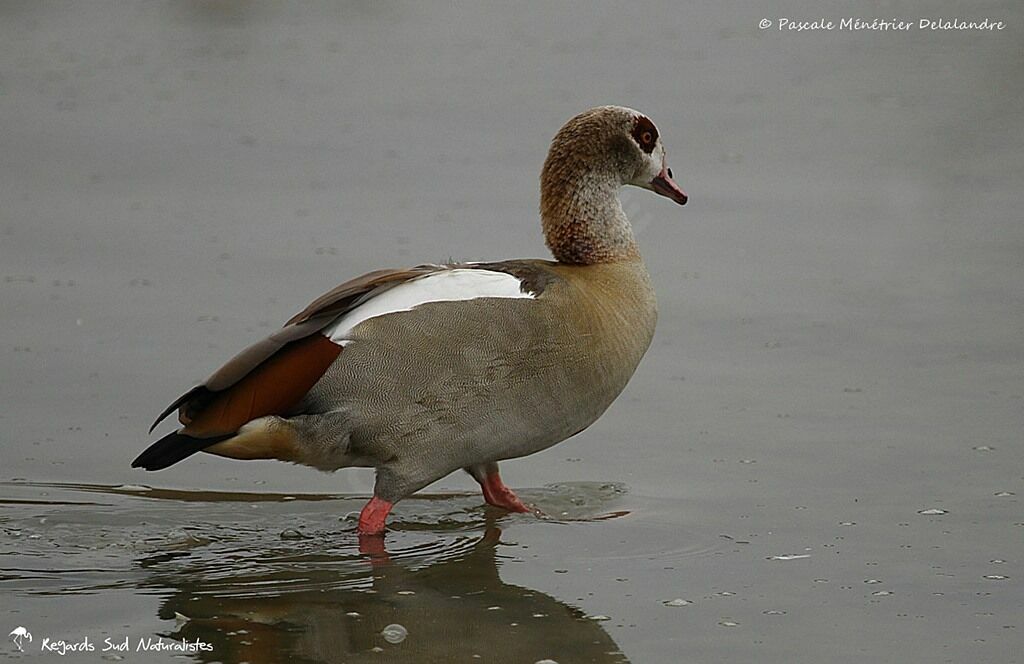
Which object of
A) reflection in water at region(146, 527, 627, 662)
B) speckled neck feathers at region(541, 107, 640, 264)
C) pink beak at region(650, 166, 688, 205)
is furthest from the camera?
pink beak at region(650, 166, 688, 205)

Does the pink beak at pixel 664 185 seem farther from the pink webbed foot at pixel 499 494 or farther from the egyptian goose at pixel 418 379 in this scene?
the pink webbed foot at pixel 499 494

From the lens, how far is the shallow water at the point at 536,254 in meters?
5.15

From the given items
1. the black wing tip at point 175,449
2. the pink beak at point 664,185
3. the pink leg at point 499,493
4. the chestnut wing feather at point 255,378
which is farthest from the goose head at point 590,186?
the black wing tip at point 175,449

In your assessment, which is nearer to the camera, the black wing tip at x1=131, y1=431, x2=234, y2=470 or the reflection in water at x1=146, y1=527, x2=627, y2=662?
the reflection in water at x1=146, y1=527, x2=627, y2=662

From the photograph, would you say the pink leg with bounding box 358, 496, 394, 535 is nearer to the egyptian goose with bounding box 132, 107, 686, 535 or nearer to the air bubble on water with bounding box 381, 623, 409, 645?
the egyptian goose with bounding box 132, 107, 686, 535

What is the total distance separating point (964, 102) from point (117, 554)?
25.8 feet

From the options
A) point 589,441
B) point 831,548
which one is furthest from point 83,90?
point 831,548

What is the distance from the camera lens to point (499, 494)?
621 centimetres

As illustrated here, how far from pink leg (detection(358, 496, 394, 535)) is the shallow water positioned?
72 millimetres

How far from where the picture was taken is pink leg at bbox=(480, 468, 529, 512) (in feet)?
20.3

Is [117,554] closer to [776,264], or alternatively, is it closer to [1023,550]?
[1023,550]

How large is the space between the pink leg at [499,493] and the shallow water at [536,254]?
0.09 meters

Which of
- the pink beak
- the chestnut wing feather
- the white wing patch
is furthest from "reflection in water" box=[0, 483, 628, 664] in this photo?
the pink beak

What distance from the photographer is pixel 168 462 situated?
5793 mm
